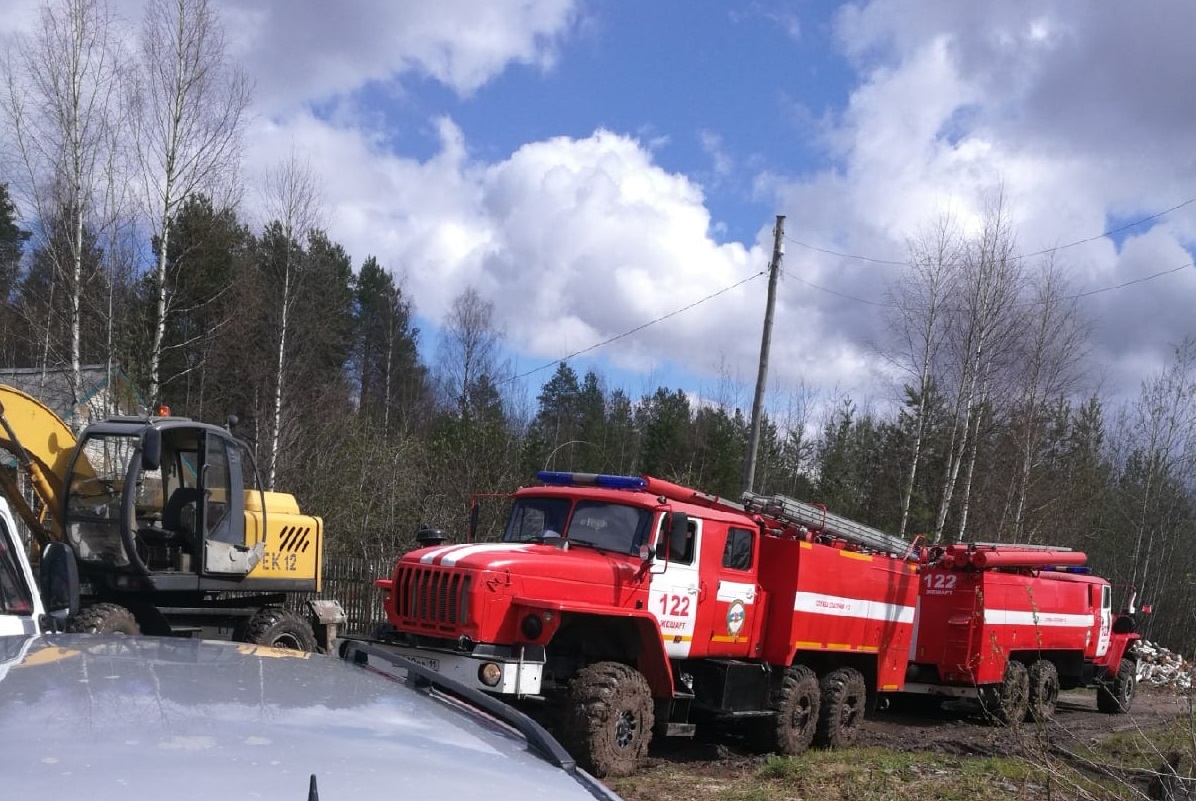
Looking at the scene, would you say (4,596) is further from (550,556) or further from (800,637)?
(800,637)

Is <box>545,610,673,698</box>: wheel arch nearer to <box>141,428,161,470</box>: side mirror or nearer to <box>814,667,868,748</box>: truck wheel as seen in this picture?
<box>814,667,868,748</box>: truck wheel

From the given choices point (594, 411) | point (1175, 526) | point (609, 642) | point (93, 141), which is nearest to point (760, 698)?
point (609, 642)

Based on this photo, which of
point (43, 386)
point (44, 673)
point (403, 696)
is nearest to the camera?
point (44, 673)

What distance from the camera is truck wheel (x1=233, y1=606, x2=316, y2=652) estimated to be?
448 inches

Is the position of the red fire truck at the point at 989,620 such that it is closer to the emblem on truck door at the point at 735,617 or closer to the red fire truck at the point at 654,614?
the red fire truck at the point at 654,614

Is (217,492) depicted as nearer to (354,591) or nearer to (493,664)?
(493,664)

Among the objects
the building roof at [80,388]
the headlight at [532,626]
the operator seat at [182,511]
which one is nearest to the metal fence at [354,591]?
the building roof at [80,388]

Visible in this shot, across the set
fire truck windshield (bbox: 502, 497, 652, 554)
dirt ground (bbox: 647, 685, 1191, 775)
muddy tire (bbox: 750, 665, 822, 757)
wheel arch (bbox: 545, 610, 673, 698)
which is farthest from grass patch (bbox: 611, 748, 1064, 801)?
fire truck windshield (bbox: 502, 497, 652, 554)

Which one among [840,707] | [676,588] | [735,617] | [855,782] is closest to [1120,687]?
[840,707]

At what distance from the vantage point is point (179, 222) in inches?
799

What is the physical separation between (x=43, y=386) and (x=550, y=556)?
14601 mm

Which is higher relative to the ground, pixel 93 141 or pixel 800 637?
pixel 93 141

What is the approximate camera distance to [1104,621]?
63.1 feet

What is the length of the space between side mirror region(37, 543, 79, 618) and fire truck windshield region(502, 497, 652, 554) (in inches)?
229
